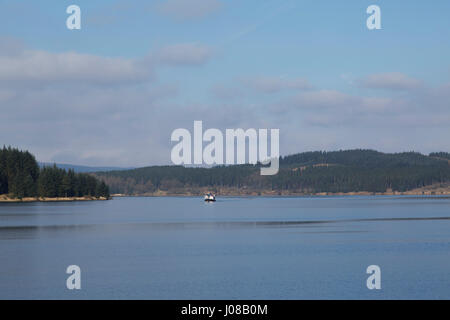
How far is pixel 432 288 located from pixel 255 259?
19.6 metres

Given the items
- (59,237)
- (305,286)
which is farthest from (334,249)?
(59,237)

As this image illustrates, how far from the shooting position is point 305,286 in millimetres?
42812

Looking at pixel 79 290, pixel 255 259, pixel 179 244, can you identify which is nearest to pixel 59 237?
pixel 179 244

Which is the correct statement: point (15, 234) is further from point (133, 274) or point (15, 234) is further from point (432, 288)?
point (432, 288)

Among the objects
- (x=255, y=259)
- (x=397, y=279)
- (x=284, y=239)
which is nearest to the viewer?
(x=397, y=279)

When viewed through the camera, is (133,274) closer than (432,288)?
No
